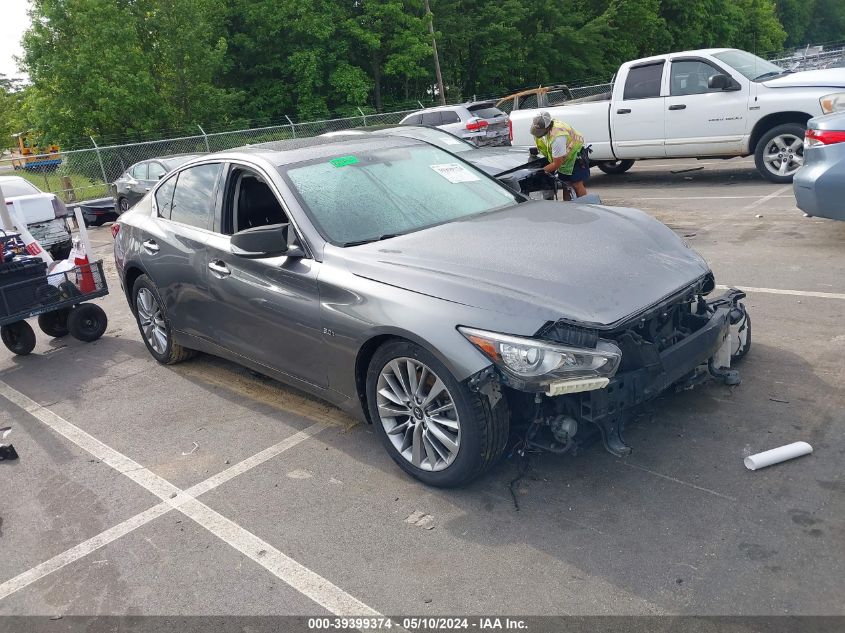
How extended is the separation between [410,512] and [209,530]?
101cm

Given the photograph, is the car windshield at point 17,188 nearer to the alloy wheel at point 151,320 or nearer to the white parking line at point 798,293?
the alloy wheel at point 151,320

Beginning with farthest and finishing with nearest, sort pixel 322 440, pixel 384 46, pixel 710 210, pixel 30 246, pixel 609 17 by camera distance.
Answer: pixel 609 17, pixel 384 46, pixel 710 210, pixel 30 246, pixel 322 440

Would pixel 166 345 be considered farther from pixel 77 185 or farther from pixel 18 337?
pixel 77 185

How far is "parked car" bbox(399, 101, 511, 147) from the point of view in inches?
751

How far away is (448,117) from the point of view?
64.8ft

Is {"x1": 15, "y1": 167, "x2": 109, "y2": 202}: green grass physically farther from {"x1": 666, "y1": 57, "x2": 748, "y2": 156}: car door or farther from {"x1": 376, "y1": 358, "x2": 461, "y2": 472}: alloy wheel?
{"x1": 376, "y1": 358, "x2": 461, "y2": 472}: alloy wheel

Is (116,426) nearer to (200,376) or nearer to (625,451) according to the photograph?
(200,376)

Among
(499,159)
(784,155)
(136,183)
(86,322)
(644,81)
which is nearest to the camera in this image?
(86,322)

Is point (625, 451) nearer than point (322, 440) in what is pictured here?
Yes

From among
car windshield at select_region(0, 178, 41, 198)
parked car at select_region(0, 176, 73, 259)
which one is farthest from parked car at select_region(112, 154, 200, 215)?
parked car at select_region(0, 176, 73, 259)

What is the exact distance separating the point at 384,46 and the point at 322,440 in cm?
3452

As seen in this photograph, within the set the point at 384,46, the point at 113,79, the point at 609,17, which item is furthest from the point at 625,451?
the point at 609,17

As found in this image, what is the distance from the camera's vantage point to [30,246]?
715 centimetres

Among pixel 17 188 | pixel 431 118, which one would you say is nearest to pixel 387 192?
pixel 17 188
